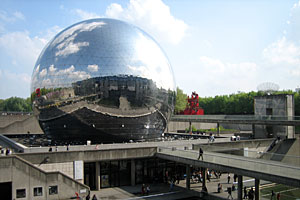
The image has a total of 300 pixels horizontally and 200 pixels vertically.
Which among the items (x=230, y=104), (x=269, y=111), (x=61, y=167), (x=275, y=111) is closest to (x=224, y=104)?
(x=230, y=104)

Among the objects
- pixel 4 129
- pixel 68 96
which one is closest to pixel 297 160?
pixel 68 96

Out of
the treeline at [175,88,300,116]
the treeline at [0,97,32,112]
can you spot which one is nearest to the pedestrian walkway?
the treeline at [175,88,300,116]

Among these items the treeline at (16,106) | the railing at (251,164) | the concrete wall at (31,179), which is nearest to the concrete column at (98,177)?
the concrete wall at (31,179)

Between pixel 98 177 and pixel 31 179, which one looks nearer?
pixel 31 179

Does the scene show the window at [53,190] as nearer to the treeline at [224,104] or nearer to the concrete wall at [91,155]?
the concrete wall at [91,155]

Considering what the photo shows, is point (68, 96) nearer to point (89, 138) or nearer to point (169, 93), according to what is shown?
point (89, 138)

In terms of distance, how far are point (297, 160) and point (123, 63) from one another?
1493cm

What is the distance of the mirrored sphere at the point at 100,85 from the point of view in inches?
942

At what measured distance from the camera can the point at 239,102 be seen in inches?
4028

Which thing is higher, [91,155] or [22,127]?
[22,127]

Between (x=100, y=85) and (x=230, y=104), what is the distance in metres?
90.1

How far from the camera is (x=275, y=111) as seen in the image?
39.5 m

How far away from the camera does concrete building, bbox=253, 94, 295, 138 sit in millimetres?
37844

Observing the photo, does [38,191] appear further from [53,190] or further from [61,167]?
[61,167]
